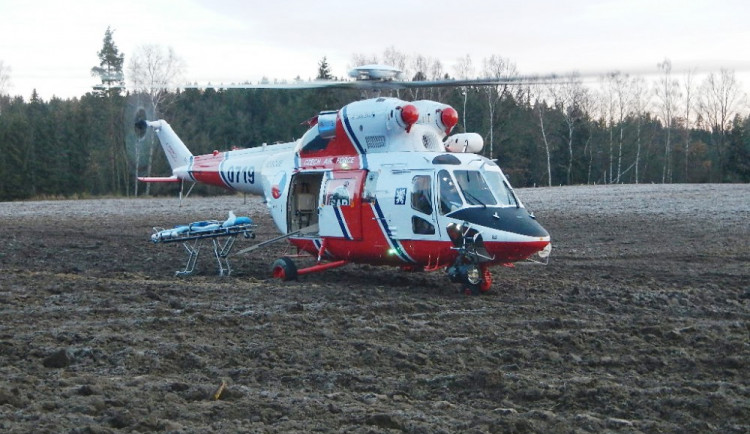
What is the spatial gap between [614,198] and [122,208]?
19.9 metres

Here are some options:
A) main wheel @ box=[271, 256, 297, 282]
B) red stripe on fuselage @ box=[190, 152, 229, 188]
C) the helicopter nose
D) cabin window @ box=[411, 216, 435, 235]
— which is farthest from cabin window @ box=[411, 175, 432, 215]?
red stripe on fuselage @ box=[190, 152, 229, 188]

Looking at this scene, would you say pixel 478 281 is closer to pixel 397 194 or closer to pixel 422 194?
pixel 422 194

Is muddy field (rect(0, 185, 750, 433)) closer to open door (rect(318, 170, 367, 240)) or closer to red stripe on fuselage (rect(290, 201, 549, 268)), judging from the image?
red stripe on fuselage (rect(290, 201, 549, 268))

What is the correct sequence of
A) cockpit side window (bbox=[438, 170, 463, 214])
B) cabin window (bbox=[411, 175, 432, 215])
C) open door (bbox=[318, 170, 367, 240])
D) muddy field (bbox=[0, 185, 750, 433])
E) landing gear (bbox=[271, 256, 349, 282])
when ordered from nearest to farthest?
muddy field (bbox=[0, 185, 750, 433]) → cockpit side window (bbox=[438, 170, 463, 214]) → cabin window (bbox=[411, 175, 432, 215]) → open door (bbox=[318, 170, 367, 240]) → landing gear (bbox=[271, 256, 349, 282])

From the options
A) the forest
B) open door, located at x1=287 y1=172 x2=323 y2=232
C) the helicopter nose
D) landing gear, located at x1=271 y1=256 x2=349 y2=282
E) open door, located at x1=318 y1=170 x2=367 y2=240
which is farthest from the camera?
the forest

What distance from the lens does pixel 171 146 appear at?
19.6 meters

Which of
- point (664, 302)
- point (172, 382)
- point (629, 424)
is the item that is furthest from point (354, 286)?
point (629, 424)

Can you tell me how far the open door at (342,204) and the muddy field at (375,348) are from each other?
0.89 meters

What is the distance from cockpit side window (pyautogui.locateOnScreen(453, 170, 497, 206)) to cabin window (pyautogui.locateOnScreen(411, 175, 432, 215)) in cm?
45

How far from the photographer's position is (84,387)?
7098 millimetres

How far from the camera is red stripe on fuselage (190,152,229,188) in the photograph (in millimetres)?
18094

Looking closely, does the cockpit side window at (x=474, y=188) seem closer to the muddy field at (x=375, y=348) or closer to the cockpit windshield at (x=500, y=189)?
the cockpit windshield at (x=500, y=189)

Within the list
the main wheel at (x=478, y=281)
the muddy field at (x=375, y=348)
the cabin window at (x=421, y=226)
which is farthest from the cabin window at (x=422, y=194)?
the muddy field at (x=375, y=348)

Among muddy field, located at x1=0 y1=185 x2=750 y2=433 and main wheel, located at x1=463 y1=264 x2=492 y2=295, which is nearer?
muddy field, located at x1=0 y1=185 x2=750 y2=433
